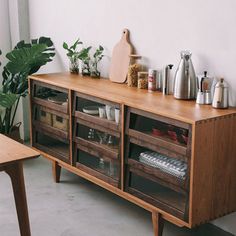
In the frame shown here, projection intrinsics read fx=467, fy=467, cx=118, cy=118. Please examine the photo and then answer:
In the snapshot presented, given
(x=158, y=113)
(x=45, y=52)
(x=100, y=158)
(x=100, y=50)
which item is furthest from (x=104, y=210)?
(x=45, y=52)

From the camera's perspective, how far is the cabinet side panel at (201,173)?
95.2 inches

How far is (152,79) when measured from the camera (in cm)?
312

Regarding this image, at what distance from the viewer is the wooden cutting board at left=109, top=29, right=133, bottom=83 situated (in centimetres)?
341

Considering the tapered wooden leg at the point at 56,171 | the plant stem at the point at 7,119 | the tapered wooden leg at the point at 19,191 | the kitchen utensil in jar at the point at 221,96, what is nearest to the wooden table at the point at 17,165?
the tapered wooden leg at the point at 19,191

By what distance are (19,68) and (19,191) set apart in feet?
5.89

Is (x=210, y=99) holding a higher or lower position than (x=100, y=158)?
higher

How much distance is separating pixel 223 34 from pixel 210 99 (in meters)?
0.39

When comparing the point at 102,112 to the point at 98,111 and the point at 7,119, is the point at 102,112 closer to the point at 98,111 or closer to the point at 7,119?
the point at 98,111

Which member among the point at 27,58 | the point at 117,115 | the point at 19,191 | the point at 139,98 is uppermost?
the point at 27,58

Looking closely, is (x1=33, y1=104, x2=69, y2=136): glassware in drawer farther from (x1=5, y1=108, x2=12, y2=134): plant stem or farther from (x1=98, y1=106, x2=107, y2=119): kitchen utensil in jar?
(x1=5, y1=108, x2=12, y2=134): plant stem

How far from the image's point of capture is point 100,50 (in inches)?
145

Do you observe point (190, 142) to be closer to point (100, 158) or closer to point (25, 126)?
point (100, 158)

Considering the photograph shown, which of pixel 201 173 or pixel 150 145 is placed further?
pixel 150 145

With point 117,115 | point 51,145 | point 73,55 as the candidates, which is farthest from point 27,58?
point 117,115
